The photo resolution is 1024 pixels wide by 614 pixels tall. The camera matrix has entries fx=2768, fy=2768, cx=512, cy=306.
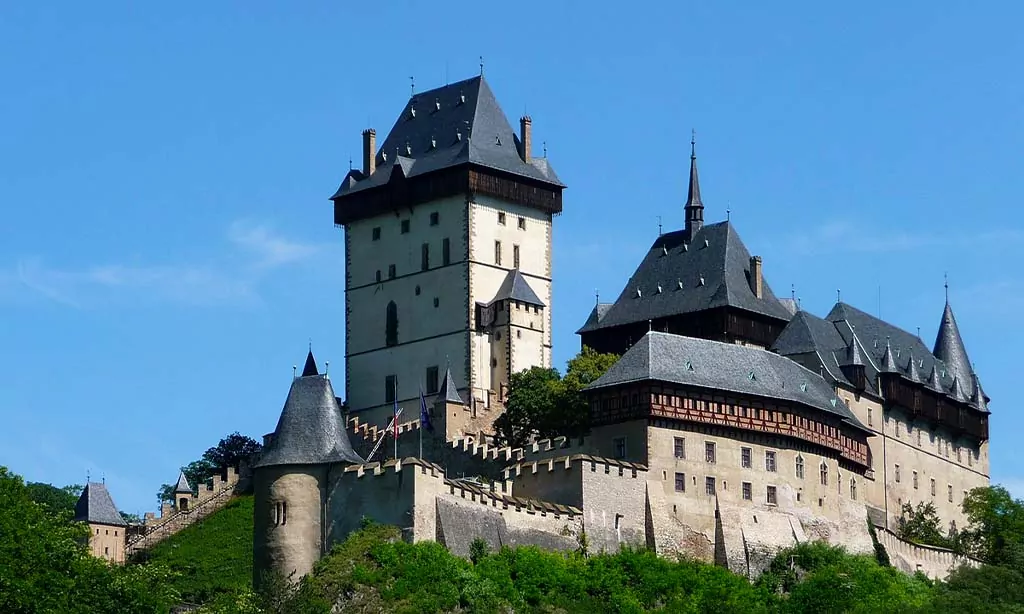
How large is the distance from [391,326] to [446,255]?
11.8 feet

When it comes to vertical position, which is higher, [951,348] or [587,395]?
[951,348]

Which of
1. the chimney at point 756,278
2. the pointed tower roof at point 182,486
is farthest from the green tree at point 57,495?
the chimney at point 756,278

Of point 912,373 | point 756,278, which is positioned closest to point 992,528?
point 912,373

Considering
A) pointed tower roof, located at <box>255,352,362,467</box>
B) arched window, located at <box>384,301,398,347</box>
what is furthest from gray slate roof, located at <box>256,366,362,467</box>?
arched window, located at <box>384,301,398,347</box>

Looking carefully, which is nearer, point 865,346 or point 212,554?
point 212,554

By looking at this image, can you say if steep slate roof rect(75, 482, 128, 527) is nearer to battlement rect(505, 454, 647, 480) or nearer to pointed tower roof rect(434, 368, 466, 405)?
pointed tower roof rect(434, 368, 466, 405)

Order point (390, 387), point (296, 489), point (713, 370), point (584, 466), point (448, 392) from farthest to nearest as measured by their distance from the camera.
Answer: point (390, 387) < point (448, 392) < point (713, 370) < point (584, 466) < point (296, 489)

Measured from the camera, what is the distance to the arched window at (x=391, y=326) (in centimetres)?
10675

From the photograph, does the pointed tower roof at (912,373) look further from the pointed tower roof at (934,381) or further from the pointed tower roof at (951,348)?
the pointed tower roof at (951,348)

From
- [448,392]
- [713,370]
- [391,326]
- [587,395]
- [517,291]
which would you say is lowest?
[587,395]

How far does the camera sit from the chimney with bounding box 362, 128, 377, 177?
111 m

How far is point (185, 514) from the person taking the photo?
104m

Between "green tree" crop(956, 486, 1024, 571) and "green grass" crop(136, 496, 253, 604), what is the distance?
25596mm

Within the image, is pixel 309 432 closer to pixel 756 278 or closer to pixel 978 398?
pixel 756 278
